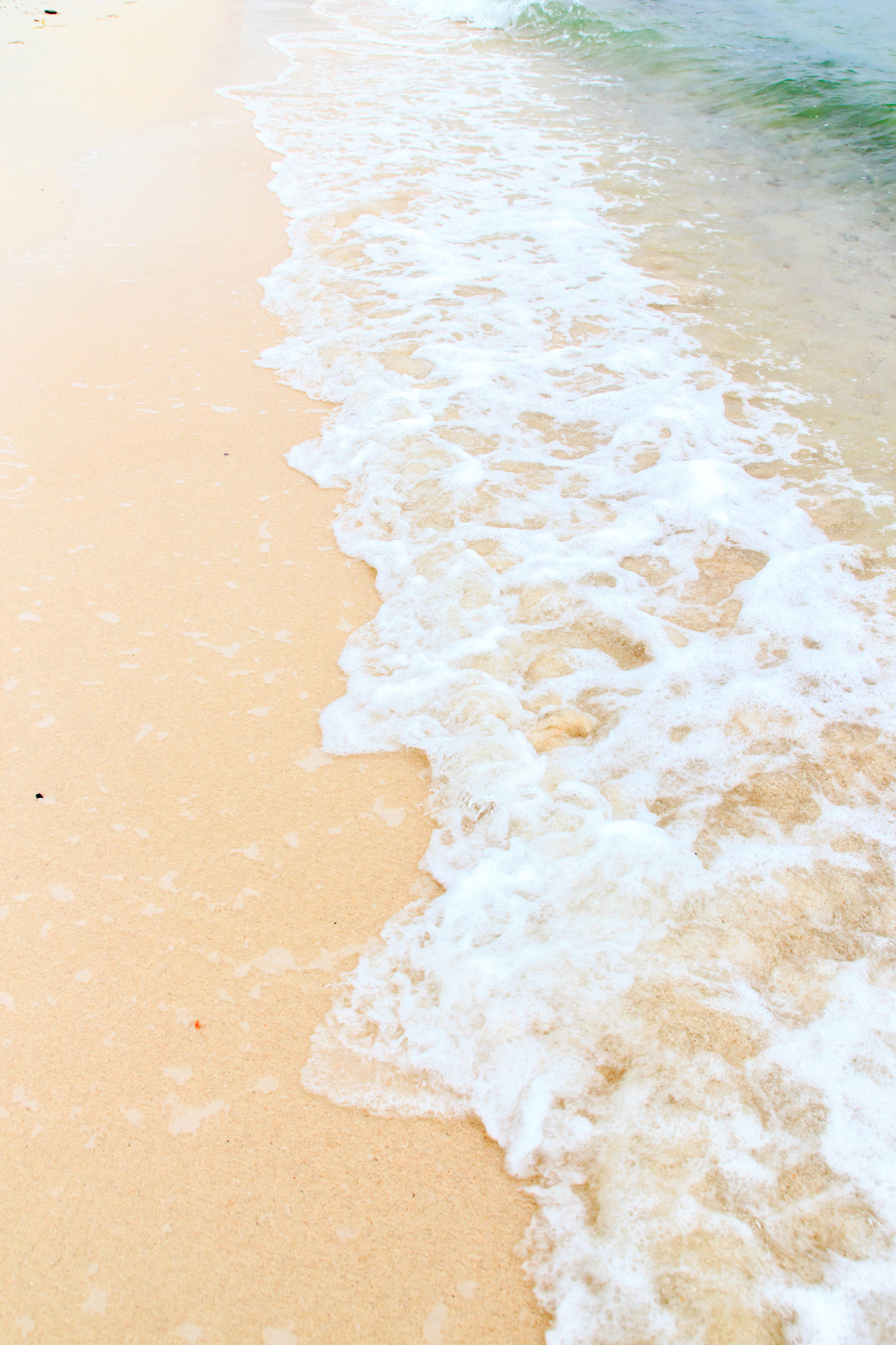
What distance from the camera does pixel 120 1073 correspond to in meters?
1.67

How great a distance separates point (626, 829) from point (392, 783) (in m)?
0.64

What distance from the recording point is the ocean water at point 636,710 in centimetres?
149

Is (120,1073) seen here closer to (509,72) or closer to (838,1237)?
(838,1237)

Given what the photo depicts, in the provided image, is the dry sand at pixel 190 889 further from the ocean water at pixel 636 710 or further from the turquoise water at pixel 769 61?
the turquoise water at pixel 769 61

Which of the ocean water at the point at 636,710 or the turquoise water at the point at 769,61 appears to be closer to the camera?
the ocean water at the point at 636,710

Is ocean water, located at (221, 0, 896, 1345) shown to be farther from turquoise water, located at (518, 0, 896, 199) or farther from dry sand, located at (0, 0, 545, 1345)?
turquoise water, located at (518, 0, 896, 199)

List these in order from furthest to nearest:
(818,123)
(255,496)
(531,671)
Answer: (818,123) → (255,496) → (531,671)

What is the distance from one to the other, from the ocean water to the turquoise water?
1.92 metres

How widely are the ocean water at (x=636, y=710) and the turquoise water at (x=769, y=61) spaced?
1.92 metres

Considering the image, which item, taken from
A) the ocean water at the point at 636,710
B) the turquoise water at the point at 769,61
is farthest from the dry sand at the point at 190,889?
the turquoise water at the point at 769,61

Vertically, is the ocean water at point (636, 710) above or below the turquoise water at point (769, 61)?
below

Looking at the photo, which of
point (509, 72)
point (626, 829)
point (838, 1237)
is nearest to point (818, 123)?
point (509, 72)

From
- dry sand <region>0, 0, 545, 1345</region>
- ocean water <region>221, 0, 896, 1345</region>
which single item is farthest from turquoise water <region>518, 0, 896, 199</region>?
dry sand <region>0, 0, 545, 1345</region>

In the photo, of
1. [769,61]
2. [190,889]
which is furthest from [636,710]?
[769,61]
